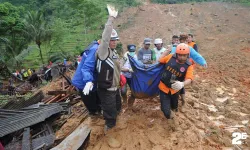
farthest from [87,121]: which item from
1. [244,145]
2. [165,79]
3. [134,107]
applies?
[244,145]

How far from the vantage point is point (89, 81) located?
3.55m

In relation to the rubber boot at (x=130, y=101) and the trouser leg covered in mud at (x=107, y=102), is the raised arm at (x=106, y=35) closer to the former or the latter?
the trouser leg covered in mud at (x=107, y=102)

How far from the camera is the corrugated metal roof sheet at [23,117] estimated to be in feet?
14.6

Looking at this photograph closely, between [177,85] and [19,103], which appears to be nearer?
[177,85]

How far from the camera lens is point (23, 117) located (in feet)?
15.8

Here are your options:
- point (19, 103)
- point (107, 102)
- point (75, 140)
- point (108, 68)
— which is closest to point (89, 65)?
point (108, 68)

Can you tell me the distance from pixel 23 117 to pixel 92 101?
60.0 inches

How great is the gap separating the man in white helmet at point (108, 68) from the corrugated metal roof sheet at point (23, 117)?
5.20ft

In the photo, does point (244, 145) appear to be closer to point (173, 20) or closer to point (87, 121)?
point (87, 121)

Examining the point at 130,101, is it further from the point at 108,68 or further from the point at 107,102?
the point at 108,68

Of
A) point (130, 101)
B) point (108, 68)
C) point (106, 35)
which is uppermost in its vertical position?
point (106, 35)

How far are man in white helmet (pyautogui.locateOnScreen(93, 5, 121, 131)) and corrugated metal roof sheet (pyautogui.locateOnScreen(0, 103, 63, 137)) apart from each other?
1.59 meters

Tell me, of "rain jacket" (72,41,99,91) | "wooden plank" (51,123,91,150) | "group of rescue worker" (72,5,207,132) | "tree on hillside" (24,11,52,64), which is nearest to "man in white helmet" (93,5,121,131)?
"group of rescue worker" (72,5,207,132)

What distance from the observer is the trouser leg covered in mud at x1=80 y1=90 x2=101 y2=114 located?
4.26m
